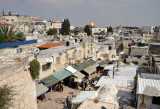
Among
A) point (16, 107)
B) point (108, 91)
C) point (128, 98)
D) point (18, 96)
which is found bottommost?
point (128, 98)

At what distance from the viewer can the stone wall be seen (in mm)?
4764

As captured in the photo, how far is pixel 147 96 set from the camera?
7910 mm

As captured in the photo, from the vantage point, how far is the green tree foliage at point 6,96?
438 cm

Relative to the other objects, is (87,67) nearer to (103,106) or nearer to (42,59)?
(42,59)

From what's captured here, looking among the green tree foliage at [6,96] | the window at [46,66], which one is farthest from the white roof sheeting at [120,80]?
the green tree foliage at [6,96]

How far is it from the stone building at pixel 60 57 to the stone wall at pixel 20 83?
23.7ft

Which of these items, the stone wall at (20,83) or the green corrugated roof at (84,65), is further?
the green corrugated roof at (84,65)

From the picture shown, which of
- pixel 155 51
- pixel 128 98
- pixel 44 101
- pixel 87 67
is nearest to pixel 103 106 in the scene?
pixel 128 98

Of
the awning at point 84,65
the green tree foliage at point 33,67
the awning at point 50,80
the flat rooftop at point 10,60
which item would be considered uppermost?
the flat rooftop at point 10,60

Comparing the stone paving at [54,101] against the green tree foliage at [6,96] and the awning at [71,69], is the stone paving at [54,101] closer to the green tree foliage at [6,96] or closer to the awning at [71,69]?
the awning at [71,69]

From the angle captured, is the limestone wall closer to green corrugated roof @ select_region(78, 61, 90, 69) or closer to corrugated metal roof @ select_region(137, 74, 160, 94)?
green corrugated roof @ select_region(78, 61, 90, 69)

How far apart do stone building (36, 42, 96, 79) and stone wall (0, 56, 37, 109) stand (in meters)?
7.21

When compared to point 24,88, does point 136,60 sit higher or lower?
lower

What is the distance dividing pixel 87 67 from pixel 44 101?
8700 millimetres
